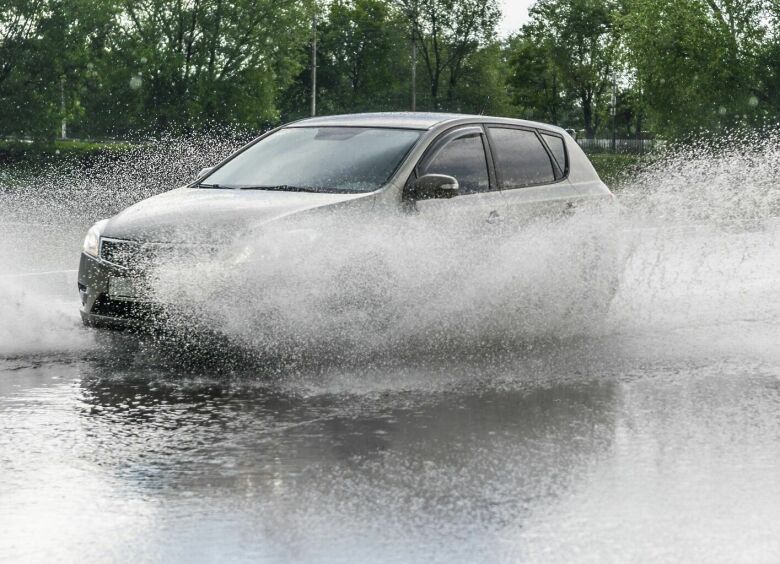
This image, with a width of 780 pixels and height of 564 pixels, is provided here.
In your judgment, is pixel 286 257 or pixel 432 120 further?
pixel 432 120

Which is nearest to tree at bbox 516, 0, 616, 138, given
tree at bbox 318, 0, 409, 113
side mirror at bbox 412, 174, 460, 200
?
tree at bbox 318, 0, 409, 113

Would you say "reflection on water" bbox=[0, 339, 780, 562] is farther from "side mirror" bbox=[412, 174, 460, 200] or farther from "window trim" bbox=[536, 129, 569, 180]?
"window trim" bbox=[536, 129, 569, 180]

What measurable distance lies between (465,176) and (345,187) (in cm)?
110

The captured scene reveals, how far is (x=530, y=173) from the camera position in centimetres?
1005

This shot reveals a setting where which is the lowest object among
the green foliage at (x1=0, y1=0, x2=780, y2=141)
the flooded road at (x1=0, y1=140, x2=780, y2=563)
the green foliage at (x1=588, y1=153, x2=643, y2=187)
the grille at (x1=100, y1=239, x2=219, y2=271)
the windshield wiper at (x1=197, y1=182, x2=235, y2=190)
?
the flooded road at (x1=0, y1=140, x2=780, y2=563)

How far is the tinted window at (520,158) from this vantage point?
978cm

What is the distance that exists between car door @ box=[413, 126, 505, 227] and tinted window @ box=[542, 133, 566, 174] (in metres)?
0.94

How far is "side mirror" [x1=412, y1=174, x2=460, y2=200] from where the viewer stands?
8.64 meters

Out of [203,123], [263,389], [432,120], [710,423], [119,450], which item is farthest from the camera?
[203,123]

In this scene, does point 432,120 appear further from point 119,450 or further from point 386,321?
point 119,450

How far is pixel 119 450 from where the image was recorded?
5844mm

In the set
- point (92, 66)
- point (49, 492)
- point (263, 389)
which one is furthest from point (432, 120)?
point (92, 66)

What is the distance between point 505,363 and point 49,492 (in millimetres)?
3794

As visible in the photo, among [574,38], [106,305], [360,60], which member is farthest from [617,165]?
[106,305]
